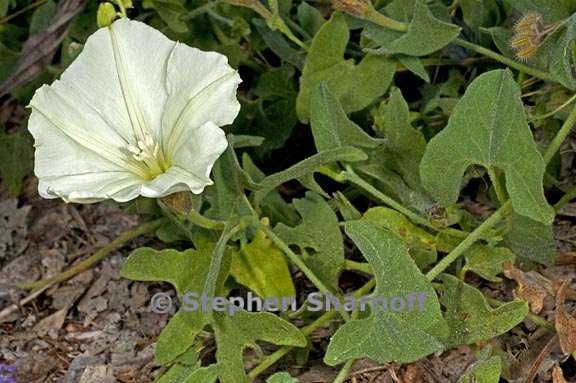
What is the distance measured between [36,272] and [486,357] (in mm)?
1195

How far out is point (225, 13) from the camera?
7.91 feet

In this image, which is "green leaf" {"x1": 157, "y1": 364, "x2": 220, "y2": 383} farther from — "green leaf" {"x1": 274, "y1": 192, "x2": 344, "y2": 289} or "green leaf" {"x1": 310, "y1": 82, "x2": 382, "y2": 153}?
"green leaf" {"x1": 310, "y1": 82, "x2": 382, "y2": 153}

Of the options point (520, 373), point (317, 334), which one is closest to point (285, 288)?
point (317, 334)

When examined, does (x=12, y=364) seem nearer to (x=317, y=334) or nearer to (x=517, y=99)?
(x=317, y=334)

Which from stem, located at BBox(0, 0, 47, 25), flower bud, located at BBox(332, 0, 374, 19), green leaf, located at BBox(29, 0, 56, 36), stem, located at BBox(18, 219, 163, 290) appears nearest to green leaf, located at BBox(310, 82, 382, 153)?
flower bud, located at BBox(332, 0, 374, 19)

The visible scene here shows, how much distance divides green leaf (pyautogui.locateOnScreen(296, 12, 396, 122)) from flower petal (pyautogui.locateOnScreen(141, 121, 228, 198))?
490 mm

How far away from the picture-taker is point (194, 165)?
1.65 meters

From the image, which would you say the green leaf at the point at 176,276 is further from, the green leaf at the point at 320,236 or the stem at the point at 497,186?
the stem at the point at 497,186

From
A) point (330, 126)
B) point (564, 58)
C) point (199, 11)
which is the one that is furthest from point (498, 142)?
point (199, 11)

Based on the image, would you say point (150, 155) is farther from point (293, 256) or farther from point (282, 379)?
point (282, 379)

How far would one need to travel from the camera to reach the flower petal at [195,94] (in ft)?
5.61

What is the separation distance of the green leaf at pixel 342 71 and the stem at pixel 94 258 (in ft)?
1.62

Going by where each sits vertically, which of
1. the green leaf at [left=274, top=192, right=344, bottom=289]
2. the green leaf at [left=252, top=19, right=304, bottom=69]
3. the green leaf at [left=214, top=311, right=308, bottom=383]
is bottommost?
the green leaf at [left=214, top=311, right=308, bottom=383]

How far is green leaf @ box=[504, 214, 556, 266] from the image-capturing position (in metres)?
1.88
